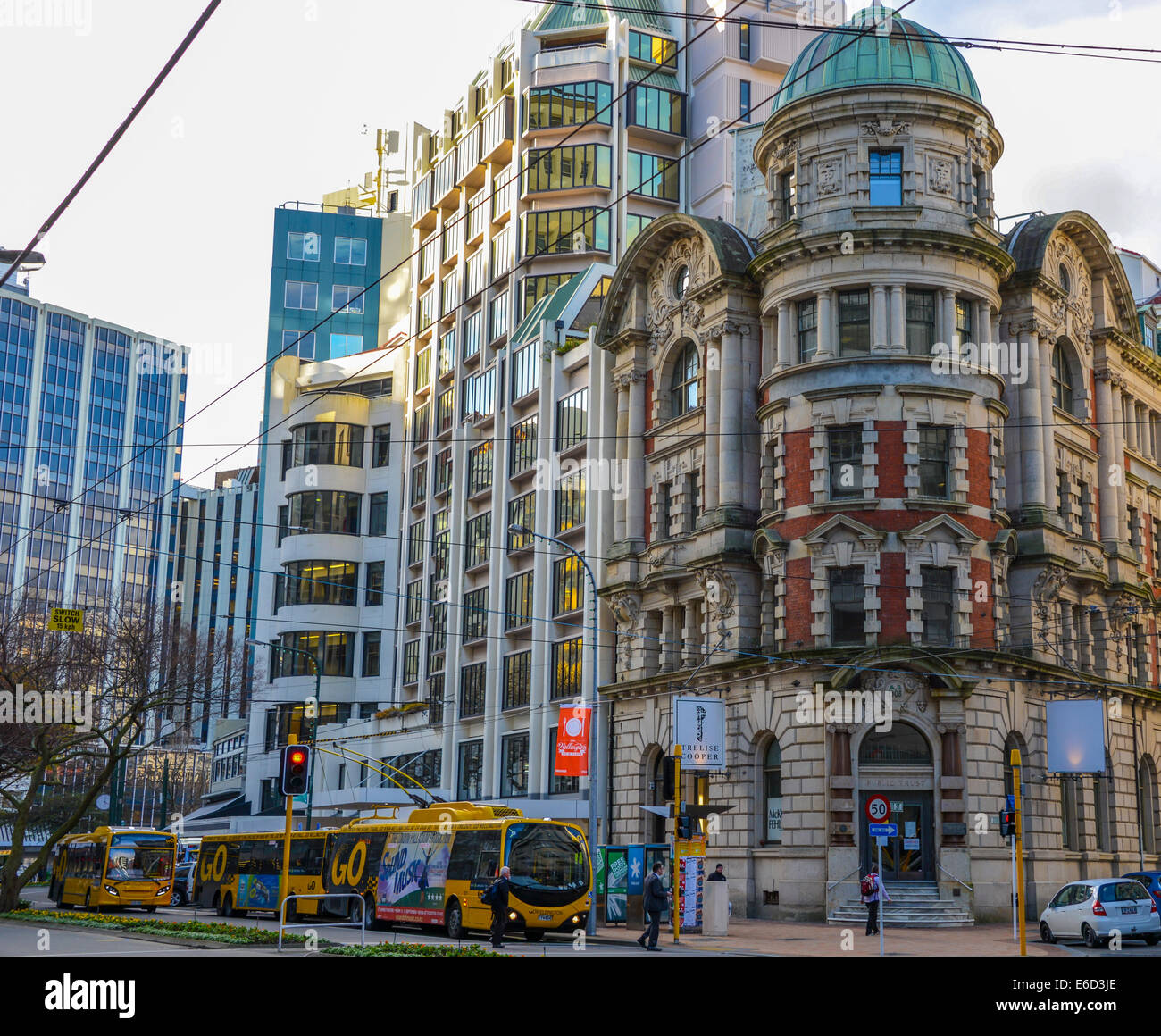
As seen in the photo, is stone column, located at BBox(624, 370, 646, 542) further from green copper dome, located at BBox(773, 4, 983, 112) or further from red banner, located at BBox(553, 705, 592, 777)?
green copper dome, located at BBox(773, 4, 983, 112)

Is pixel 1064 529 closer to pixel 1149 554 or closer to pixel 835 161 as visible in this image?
pixel 1149 554

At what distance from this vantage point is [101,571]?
16200cm

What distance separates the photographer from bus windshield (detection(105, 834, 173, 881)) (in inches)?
1900

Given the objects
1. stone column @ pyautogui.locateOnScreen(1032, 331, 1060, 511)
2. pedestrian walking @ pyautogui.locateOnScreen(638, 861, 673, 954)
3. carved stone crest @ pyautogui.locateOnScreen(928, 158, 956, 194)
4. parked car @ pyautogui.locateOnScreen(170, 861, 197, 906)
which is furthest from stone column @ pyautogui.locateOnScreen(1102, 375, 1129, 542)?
parked car @ pyautogui.locateOnScreen(170, 861, 197, 906)

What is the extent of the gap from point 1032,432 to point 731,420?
9860mm

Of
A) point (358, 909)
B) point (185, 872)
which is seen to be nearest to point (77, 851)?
point (185, 872)

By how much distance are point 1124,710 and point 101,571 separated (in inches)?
5221

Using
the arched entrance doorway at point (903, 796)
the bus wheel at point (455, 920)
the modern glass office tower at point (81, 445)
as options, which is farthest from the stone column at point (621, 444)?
the modern glass office tower at point (81, 445)

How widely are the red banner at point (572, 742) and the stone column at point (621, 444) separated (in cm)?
710

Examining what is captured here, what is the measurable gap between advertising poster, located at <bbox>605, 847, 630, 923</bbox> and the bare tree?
14655 millimetres

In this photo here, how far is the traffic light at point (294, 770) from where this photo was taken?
88.5 feet

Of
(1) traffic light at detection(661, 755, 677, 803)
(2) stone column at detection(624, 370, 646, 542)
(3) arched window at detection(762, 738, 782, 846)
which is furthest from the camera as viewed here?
(2) stone column at detection(624, 370, 646, 542)

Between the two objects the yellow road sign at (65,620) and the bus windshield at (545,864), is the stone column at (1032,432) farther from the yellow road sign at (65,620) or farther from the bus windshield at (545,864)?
the yellow road sign at (65,620)
